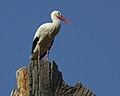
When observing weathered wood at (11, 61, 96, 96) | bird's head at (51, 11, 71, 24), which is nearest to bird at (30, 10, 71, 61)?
bird's head at (51, 11, 71, 24)

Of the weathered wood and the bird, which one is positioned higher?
the bird

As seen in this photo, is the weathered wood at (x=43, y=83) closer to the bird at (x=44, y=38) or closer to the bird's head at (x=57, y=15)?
the bird at (x=44, y=38)

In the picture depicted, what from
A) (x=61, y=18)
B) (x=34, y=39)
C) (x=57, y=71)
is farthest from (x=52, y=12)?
(x=57, y=71)

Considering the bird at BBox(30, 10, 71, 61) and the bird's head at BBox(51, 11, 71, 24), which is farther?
the bird's head at BBox(51, 11, 71, 24)

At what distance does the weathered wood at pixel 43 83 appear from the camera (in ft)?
22.7

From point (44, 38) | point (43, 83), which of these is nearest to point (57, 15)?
point (44, 38)

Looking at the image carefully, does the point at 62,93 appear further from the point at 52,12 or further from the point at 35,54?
the point at 52,12

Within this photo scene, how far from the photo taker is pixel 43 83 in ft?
22.7

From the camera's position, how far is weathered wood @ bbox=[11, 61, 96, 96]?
22.7 ft

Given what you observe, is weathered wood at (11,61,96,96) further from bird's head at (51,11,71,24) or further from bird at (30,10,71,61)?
bird's head at (51,11,71,24)

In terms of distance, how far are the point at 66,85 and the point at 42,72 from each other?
456mm

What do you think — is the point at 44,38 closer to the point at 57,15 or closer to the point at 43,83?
the point at 57,15

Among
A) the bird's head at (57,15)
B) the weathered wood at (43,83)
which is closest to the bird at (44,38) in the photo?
the bird's head at (57,15)

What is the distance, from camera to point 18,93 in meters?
7.06
